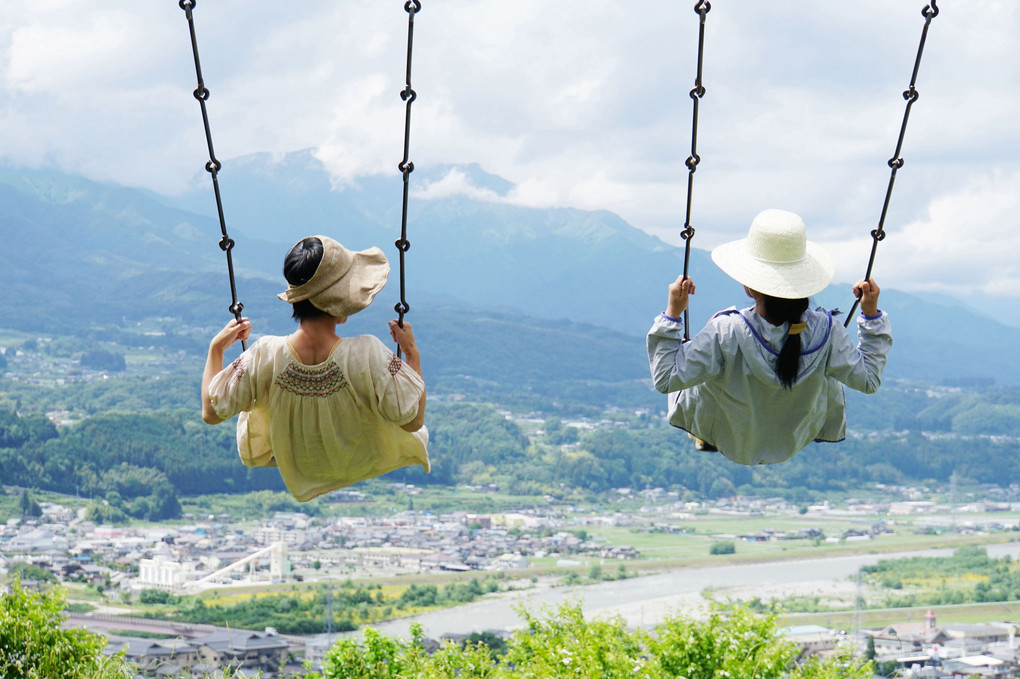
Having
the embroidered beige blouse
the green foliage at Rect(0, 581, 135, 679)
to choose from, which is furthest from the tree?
the embroidered beige blouse

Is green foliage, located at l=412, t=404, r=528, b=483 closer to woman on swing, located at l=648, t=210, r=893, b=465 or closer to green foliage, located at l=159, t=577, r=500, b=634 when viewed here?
green foliage, located at l=159, t=577, r=500, b=634

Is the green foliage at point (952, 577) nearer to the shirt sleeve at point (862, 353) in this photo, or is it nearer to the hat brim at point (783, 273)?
the shirt sleeve at point (862, 353)

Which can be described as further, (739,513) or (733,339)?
(739,513)

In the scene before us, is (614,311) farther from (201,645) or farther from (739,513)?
(201,645)

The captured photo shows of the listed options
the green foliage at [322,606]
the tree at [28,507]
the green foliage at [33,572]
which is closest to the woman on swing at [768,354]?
the green foliage at [322,606]

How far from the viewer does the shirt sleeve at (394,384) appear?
3.49m

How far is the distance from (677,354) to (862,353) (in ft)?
2.20

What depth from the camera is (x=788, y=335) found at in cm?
354

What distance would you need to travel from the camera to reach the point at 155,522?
69.1m

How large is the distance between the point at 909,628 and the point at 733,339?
5487 cm

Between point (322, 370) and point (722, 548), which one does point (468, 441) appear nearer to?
point (722, 548)

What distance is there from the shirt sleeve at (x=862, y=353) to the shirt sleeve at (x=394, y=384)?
1.34 m

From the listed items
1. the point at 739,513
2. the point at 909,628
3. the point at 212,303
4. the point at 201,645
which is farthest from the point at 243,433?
the point at 212,303

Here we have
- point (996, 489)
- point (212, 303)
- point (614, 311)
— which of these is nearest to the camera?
point (996, 489)
